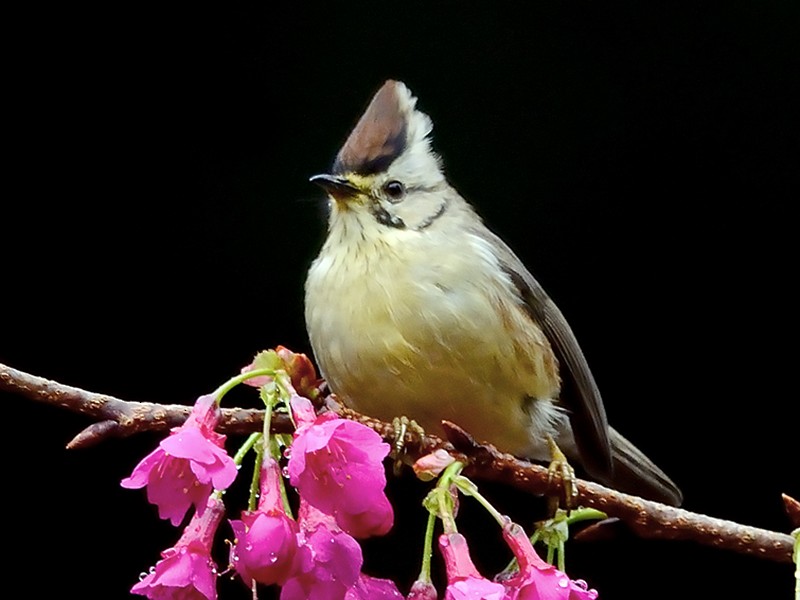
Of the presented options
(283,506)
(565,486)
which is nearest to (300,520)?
(283,506)

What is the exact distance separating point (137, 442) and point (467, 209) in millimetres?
606

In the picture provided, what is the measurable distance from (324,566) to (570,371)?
0.61m

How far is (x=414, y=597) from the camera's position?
0.66 meters

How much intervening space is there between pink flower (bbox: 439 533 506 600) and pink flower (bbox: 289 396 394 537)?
0.17ft

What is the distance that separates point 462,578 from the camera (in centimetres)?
64

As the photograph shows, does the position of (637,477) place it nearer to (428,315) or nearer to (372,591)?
(428,315)

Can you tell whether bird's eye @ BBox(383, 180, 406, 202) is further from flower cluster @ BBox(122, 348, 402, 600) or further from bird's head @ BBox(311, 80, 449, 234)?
flower cluster @ BBox(122, 348, 402, 600)

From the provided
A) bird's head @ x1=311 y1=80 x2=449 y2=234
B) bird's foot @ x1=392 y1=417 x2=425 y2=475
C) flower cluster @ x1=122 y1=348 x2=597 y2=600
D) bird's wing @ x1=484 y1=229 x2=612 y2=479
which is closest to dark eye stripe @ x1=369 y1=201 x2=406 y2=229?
bird's head @ x1=311 y1=80 x2=449 y2=234

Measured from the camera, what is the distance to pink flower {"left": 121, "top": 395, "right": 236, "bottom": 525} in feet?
1.94

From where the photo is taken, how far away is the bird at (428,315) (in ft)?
3.22

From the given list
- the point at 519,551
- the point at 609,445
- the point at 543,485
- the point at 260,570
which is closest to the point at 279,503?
the point at 260,570

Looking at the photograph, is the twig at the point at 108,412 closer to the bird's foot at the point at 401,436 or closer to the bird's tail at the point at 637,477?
the bird's foot at the point at 401,436

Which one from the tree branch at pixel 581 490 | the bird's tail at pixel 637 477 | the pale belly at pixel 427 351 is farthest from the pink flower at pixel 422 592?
the bird's tail at pixel 637 477

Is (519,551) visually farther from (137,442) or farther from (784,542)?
(137,442)
